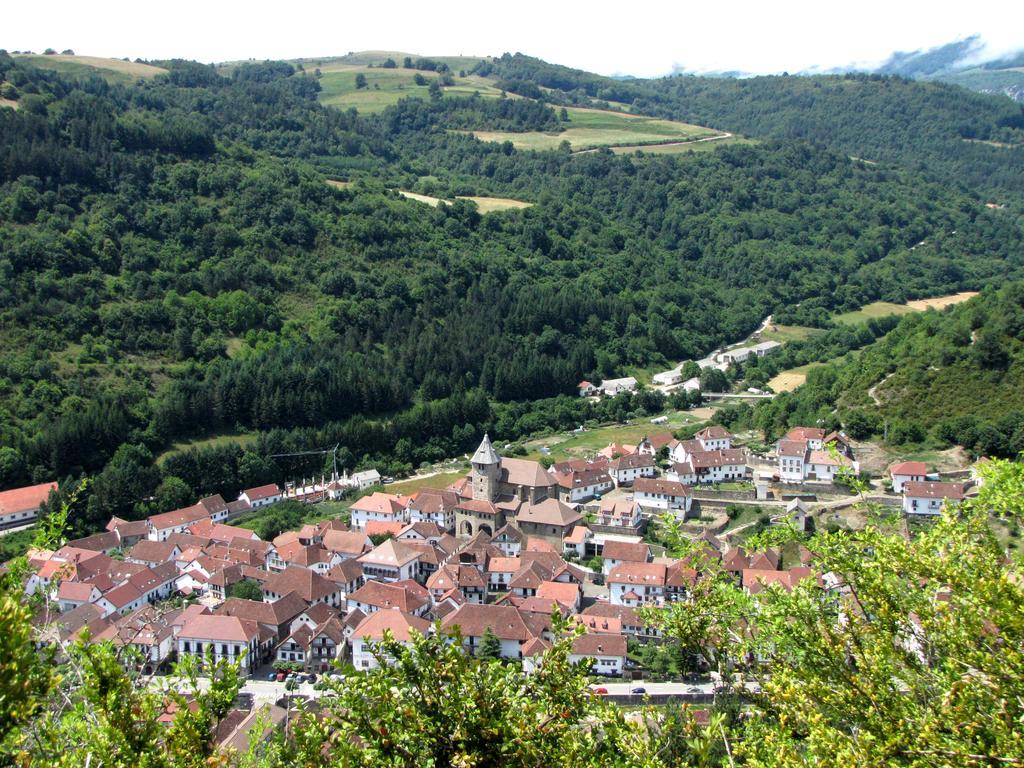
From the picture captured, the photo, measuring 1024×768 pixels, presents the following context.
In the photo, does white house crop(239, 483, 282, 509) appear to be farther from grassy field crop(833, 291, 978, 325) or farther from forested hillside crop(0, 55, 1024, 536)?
grassy field crop(833, 291, 978, 325)

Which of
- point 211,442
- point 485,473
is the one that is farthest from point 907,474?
point 211,442

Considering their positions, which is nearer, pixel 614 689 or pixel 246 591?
pixel 614 689

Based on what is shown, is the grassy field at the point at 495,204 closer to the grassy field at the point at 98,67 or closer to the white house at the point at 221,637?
the grassy field at the point at 98,67

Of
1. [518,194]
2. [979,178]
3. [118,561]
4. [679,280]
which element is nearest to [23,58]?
[518,194]

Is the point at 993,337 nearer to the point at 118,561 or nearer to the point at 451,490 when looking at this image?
the point at 451,490

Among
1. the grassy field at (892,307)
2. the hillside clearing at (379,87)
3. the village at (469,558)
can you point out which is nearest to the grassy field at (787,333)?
the grassy field at (892,307)

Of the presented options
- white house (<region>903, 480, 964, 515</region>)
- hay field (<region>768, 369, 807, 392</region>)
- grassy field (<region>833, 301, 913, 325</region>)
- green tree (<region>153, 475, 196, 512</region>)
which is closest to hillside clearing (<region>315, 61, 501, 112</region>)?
grassy field (<region>833, 301, 913, 325</region>)

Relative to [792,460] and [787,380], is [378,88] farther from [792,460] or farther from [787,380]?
[792,460]
